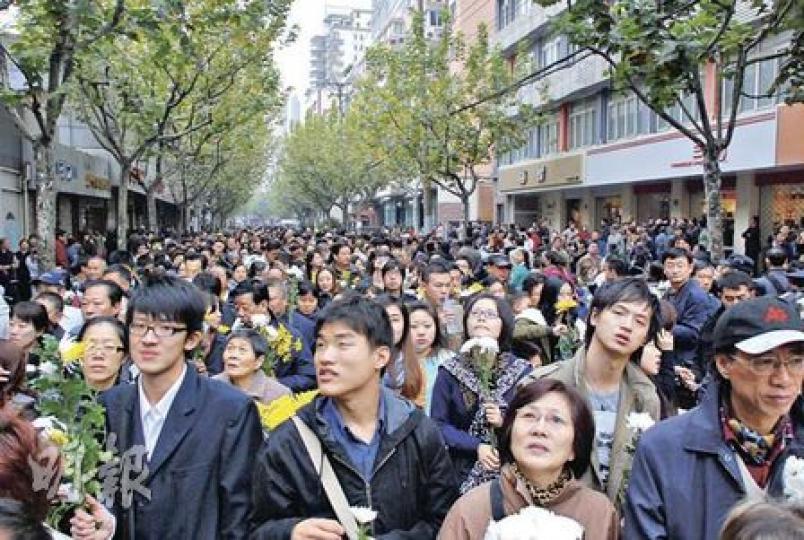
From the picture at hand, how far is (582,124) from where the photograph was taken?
1193 inches

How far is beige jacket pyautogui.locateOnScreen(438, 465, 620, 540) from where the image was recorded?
8.37 feet

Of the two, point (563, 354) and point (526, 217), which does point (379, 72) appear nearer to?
point (526, 217)

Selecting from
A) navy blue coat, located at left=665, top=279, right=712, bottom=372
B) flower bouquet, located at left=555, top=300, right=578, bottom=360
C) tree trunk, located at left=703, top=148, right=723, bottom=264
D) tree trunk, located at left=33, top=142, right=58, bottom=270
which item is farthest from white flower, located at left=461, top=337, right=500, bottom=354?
tree trunk, located at left=33, top=142, right=58, bottom=270

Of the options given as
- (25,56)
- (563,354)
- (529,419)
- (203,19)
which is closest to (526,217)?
(203,19)

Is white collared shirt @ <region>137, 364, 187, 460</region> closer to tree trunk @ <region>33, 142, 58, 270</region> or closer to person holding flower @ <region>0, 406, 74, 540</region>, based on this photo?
person holding flower @ <region>0, 406, 74, 540</region>

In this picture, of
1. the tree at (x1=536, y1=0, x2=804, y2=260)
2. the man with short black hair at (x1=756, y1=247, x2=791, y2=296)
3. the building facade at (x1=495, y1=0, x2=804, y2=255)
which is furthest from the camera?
the building facade at (x1=495, y1=0, x2=804, y2=255)

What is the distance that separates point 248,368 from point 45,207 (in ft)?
23.9

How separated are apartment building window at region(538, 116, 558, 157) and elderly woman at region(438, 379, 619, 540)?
100ft

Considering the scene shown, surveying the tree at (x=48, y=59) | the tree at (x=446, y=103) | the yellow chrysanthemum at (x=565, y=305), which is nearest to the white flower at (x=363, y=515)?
the yellow chrysanthemum at (x=565, y=305)

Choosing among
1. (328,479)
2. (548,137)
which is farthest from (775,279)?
(548,137)

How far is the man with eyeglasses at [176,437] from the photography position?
2855 millimetres

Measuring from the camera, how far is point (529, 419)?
271cm

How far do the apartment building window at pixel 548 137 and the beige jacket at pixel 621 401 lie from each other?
98.0 feet

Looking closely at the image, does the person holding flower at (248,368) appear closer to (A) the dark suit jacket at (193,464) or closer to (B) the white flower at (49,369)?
(B) the white flower at (49,369)
